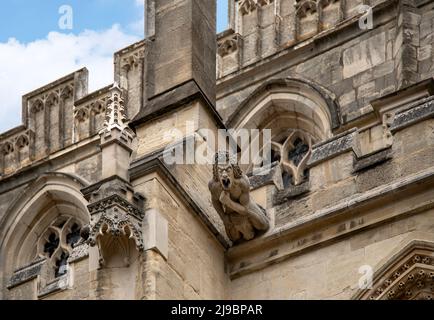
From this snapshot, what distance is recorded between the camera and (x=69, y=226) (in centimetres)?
2594

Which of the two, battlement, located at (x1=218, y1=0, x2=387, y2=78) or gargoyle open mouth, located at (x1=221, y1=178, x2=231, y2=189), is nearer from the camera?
gargoyle open mouth, located at (x1=221, y1=178, x2=231, y2=189)

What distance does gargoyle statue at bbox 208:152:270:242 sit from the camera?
47.6 ft

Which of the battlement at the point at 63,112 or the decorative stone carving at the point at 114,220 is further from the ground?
the battlement at the point at 63,112

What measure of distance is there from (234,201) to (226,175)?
0.27 meters

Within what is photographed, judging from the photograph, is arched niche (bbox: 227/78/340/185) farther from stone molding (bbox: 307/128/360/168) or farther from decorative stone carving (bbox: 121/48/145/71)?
stone molding (bbox: 307/128/360/168)

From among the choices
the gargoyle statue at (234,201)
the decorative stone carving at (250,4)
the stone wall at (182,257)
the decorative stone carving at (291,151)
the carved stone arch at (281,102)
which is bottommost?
the stone wall at (182,257)

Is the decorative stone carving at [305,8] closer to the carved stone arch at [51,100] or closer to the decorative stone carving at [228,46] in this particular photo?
the decorative stone carving at [228,46]

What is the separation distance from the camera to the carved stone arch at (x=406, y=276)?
13.8 m

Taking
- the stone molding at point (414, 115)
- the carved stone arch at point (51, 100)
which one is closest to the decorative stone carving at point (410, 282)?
the stone molding at point (414, 115)

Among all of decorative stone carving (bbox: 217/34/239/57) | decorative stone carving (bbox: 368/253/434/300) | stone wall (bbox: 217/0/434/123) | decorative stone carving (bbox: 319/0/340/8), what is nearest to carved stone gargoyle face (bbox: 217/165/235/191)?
decorative stone carving (bbox: 368/253/434/300)

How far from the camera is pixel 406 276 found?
13.9 metres

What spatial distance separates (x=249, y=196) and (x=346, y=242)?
93cm

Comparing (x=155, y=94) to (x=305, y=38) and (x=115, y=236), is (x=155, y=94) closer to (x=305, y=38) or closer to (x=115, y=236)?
(x=115, y=236)
